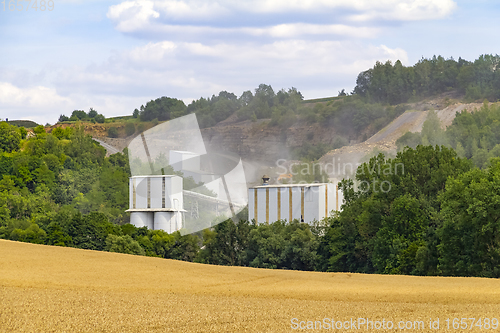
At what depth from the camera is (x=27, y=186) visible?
144625 mm

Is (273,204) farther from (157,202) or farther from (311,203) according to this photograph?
(157,202)

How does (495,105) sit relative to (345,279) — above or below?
above

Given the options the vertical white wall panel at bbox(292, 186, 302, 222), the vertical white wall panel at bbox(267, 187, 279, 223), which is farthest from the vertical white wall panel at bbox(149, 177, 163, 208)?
the vertical white wall panel at bbox(292, 186, 302, 222)

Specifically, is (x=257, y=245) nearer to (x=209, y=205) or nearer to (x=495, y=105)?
(x=209, y=205)

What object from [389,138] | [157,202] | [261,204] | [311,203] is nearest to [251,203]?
[261,204]

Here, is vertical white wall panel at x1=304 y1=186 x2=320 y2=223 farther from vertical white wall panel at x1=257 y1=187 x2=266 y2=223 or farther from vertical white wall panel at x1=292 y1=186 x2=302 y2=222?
vertical white wall panel at x1=257 y1=187 x2=266 y2=223

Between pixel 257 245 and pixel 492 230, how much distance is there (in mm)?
38121

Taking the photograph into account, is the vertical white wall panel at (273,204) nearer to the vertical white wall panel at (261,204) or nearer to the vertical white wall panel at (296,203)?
the vertical white wall panel at (261,204)

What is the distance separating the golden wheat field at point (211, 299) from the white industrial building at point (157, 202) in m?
44.5

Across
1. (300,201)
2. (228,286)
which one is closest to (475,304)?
(228,286)

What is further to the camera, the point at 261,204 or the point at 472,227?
the point at 261,204
